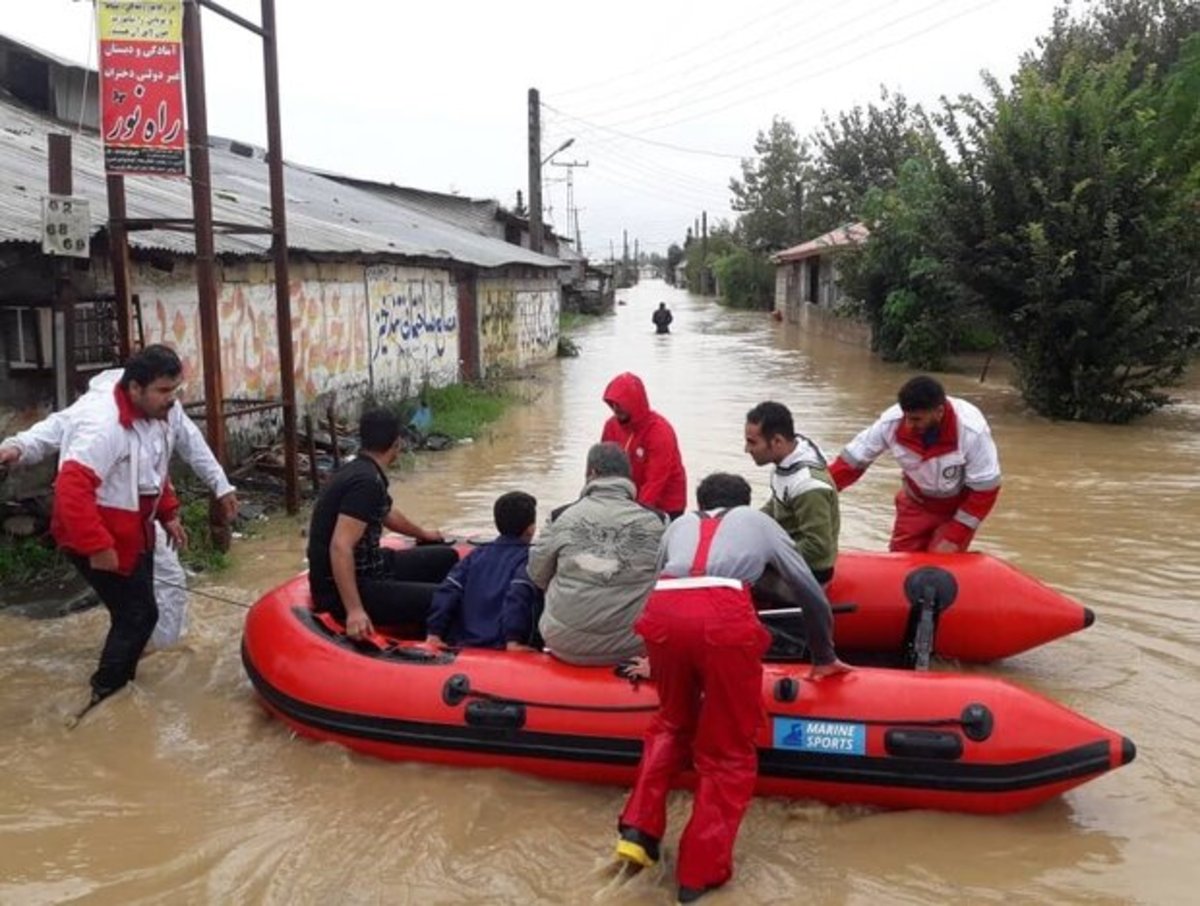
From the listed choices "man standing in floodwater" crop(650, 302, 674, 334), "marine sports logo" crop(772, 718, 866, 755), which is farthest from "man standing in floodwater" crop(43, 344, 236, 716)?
"man standing in floodwater" crop(650, 302, 674, 334)

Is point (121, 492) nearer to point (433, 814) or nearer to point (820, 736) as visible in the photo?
point (433, 814)

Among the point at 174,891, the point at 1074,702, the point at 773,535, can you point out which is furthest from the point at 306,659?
the point at 1074,702

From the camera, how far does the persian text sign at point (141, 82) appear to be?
6953mm

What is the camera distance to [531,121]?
28.2m

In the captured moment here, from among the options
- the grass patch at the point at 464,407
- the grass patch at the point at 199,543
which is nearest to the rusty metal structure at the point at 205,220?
the grass patch at the point at 199,543

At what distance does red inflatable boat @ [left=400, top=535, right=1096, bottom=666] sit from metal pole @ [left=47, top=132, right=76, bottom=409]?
192 inches

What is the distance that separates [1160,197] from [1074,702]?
10511 mm

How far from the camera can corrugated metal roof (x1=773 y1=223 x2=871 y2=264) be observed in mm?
25656

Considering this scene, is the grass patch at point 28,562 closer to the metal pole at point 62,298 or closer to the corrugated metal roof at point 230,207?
the metal pole at point 62,298

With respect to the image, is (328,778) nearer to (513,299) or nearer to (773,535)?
(773,535)

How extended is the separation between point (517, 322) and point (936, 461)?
16561 millimetres

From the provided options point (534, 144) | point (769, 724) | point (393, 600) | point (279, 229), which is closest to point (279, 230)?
point (279, 229)

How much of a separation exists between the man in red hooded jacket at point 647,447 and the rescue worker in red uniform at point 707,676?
1.94 meters

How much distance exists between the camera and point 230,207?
12102mm
